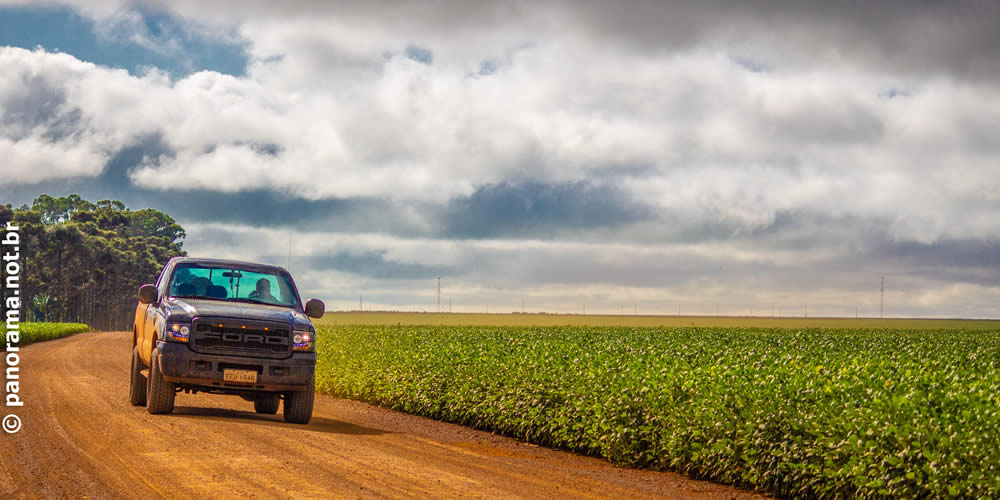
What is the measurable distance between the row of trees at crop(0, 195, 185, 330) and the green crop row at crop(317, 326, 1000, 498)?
8956cm

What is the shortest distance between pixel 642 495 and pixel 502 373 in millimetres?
6339

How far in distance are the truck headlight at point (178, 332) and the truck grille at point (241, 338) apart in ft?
0.39

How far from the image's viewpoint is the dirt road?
30.2 feet

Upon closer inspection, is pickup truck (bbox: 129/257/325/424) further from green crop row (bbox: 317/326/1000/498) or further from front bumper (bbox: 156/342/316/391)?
green crop row (bbox: 317/326/1000/498)

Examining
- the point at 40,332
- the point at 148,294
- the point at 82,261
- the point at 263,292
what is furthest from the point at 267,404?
the point at 82,261

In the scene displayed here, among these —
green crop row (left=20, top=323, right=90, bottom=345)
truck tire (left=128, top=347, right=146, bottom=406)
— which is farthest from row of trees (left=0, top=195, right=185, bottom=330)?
truck tire (left=128, top=347, right=146, bottom=406)

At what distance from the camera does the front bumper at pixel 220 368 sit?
13.6 meters

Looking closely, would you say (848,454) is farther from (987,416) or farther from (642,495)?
(642,495)

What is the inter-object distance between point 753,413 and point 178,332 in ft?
30.2

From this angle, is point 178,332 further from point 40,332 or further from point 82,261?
point 82,261

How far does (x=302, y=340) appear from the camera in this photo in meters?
14.2

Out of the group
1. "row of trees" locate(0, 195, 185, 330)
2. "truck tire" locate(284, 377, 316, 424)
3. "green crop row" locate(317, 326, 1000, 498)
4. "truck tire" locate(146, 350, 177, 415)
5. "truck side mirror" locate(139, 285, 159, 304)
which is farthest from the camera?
"row of trees" locate(0, 195, 185, 330)

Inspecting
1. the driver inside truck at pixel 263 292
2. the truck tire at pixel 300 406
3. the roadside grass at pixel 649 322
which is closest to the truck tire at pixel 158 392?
the truck tire at pixel 300 406

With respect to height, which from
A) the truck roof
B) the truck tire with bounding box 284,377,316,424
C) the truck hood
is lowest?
the truck tire with bounding box 284,377,316,424
